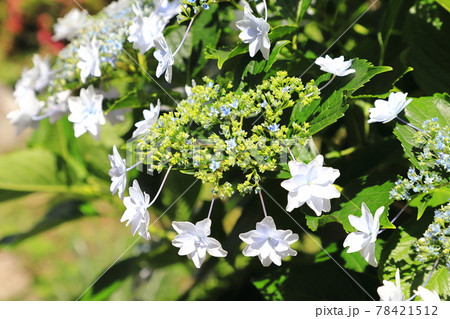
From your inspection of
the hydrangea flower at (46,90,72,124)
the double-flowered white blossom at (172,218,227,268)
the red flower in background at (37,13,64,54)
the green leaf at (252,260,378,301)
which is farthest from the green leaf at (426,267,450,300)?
the red flower in background at (37,13,64,54)

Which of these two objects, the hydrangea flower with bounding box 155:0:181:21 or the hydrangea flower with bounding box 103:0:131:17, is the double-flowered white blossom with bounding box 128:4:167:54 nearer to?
the hydrangea flower with bounding box 155:0:181:21

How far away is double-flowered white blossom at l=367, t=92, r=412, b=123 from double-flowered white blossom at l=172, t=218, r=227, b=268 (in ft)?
0.87

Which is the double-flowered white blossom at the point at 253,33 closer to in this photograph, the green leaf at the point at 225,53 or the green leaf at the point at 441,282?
the green leaf at the point at 225,53

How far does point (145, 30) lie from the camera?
766mm

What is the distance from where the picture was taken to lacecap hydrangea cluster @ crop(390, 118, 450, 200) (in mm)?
607

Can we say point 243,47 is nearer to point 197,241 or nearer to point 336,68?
point 336,68

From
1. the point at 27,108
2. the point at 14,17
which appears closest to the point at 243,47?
the point at 27,108

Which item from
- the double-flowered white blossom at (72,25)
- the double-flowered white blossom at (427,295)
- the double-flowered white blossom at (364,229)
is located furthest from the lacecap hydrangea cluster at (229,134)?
the double-flowered white blossom at (72,25)

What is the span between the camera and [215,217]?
87cm

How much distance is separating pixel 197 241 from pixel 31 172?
717 mm

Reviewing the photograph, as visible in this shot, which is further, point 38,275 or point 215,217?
point 38,275

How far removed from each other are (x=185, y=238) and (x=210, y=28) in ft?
1.27
